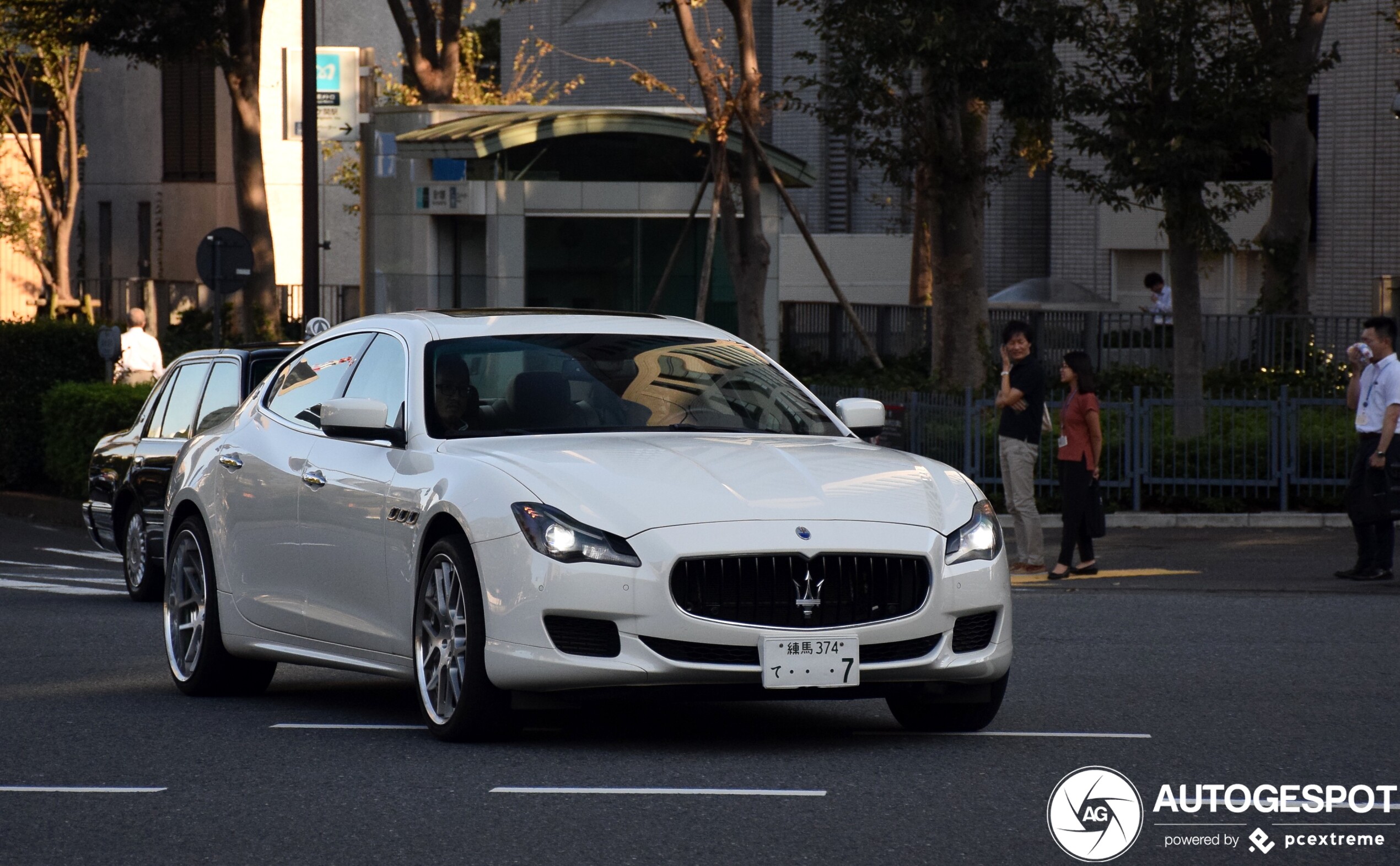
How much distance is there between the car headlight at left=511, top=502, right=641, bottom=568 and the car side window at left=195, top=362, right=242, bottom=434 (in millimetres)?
7422

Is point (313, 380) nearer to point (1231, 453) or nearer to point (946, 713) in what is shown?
point (946, 713)

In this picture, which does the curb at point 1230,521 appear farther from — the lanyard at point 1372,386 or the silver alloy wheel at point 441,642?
the silver alloy wheel at point 441,642

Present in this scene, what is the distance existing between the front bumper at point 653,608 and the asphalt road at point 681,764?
0.32 m

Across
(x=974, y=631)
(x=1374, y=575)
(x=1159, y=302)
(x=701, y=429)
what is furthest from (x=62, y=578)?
(x=1159, y=302)

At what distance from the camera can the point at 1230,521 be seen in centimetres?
1912

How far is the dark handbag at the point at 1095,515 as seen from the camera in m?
15.5

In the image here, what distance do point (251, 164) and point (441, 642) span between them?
24119mm

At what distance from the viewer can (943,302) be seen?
79.4 ft

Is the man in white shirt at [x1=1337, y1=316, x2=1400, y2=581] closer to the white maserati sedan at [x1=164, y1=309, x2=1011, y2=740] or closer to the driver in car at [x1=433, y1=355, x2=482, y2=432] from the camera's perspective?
the white maserati sedan at [x1=164, y1=309, x2=1011, y2=740]

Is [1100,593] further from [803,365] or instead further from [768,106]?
[803,365]

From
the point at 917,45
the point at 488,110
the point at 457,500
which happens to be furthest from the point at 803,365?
the point at 457,500

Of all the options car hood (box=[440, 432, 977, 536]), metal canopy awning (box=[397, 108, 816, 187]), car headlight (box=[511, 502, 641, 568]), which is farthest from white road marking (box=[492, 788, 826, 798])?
metal canopy awning (box=[397, 108, 816, 187])

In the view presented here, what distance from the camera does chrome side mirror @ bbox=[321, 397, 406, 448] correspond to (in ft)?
25.7

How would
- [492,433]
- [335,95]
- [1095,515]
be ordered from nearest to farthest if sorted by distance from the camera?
[492,433] < [1095,515] < [335,95]
